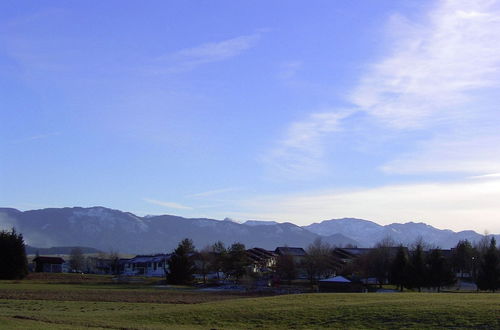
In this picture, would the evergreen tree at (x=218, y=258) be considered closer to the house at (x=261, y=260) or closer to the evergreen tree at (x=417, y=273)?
the house at (x=261, y=260)

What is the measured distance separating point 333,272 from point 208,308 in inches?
3746

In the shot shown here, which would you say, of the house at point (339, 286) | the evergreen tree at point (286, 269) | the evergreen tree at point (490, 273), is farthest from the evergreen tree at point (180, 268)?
the evergreen tree at point (490, 273)

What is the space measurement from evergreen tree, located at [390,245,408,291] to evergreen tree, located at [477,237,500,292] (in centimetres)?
1170

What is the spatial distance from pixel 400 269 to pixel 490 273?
14386 millimetres

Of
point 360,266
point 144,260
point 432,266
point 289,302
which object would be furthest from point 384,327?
point 144,260

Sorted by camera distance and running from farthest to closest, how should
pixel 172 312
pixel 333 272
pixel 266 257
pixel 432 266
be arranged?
1. pixel 266 257
2. pixel 333 272
3. pixel 432 266
4. pixel 172 312

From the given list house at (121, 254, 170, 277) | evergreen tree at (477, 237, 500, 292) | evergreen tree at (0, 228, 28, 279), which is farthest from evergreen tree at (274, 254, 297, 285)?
house at (121, 254, 170, 277)

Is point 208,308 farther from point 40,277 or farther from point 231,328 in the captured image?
point 40,277

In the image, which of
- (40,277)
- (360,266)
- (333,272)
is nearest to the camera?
(40,277)

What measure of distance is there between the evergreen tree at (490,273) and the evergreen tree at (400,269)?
11698 mm

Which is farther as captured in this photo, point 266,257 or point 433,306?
point 266,257

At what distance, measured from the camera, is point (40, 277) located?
396ft

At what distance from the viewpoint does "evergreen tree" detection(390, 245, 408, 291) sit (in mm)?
97375

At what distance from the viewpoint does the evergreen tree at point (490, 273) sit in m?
90.4
